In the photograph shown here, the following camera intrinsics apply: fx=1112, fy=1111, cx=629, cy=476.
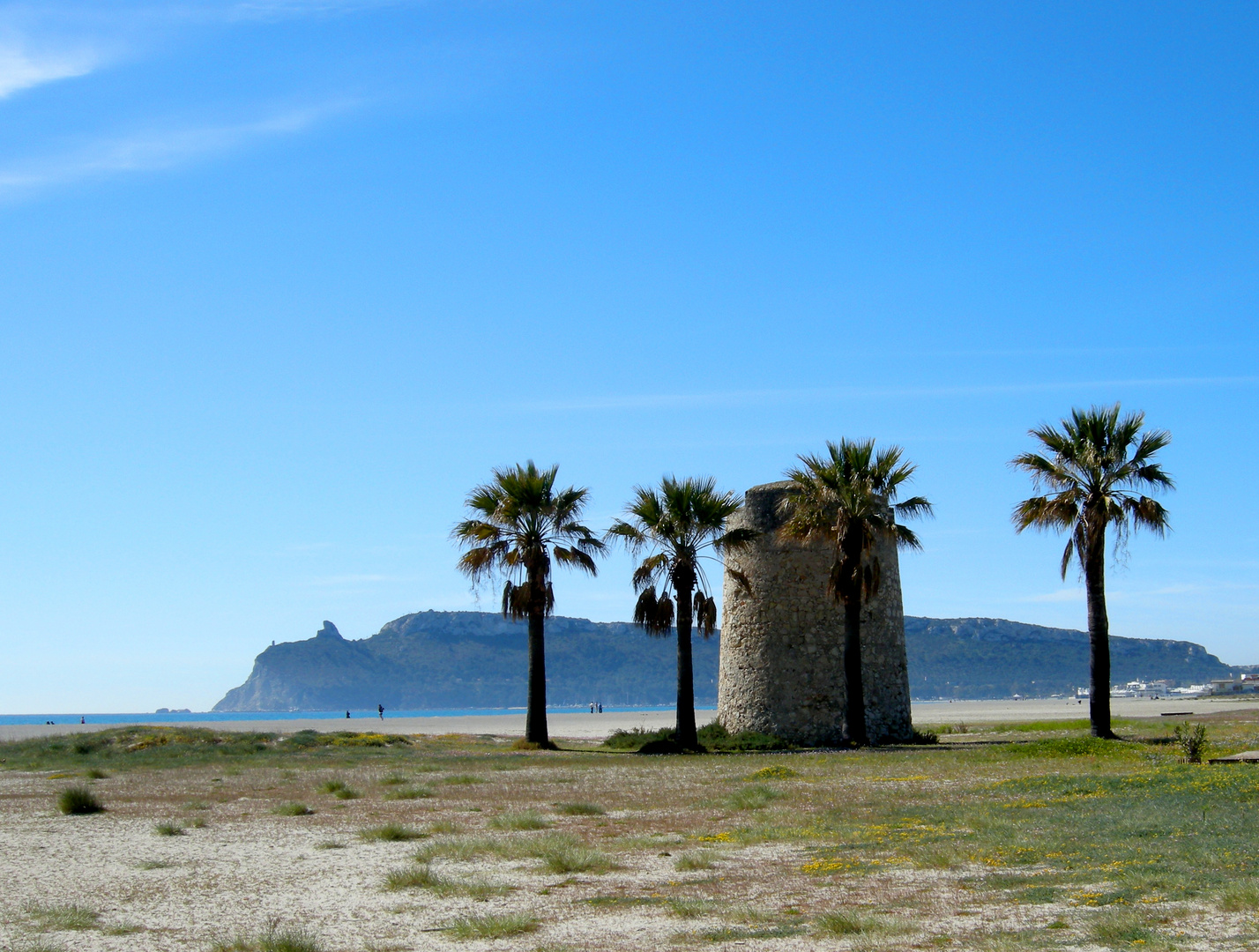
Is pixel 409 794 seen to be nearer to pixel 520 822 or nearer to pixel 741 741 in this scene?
pixel 520 822

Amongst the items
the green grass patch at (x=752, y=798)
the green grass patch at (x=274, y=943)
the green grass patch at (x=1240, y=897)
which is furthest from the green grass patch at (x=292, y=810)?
the green grass patch at (x=1240, y=897)

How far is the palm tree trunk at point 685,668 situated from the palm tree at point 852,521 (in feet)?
10.5

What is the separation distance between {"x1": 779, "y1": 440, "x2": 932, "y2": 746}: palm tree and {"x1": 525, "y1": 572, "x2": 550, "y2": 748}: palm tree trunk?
23.3ft

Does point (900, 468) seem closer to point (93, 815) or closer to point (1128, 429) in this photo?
point (1128, 429)

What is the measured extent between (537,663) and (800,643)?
7.52 m

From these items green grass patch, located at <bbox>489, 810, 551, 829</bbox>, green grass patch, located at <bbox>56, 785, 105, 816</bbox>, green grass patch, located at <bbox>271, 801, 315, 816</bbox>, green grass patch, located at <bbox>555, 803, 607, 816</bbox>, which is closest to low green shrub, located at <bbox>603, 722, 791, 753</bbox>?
green grass patch, located at <bbox>555, 803, 607, 816</bbox>

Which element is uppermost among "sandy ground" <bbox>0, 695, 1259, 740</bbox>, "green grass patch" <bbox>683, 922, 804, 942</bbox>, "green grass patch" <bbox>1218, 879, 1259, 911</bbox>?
"green grass patch" <bbox>1218, 879, 1259, 911</bbox>

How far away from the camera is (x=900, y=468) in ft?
100

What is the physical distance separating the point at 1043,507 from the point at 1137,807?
53.5 ft

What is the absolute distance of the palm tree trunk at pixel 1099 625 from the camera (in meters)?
27.3

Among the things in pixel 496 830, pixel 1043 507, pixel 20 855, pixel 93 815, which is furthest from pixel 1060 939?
pixel 1043 507

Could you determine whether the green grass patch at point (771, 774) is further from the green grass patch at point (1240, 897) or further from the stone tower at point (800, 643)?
the green grass patch at point (1240, 897)

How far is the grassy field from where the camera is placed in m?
7.97

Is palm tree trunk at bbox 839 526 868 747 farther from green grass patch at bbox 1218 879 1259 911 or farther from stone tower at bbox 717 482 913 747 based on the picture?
green grass patch at bbox 1218 879 1259 911
